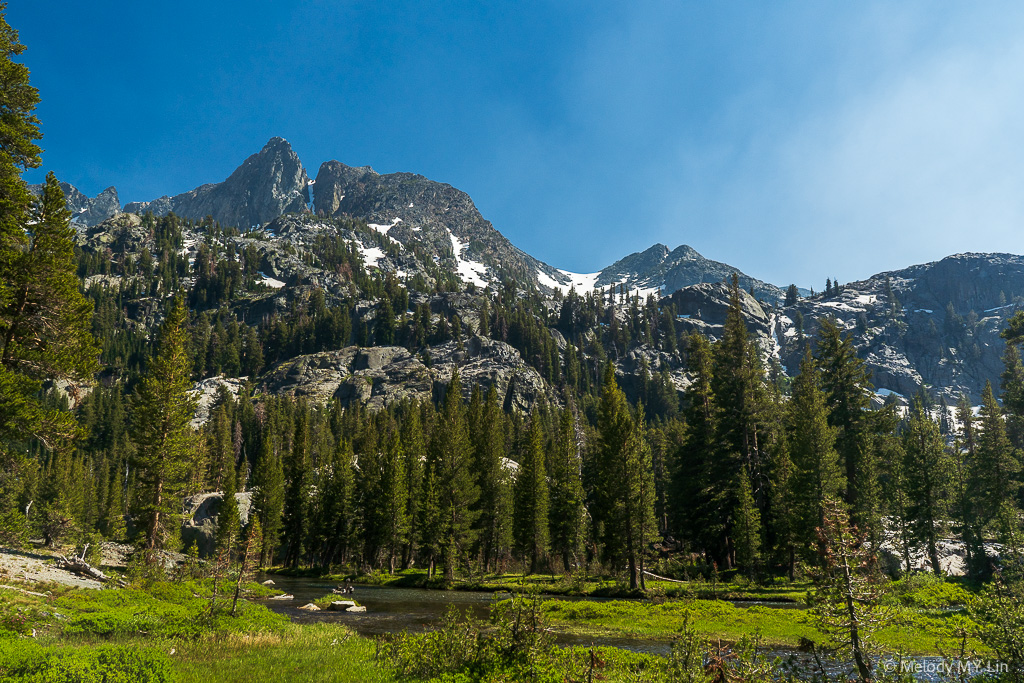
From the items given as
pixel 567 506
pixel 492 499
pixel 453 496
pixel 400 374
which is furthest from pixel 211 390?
pixel 567 506

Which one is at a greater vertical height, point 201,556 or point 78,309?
point 78,309

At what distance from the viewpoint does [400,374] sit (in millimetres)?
172500

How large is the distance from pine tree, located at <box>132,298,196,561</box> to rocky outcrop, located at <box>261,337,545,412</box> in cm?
11121

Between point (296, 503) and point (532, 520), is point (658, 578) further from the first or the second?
point (296, 503)

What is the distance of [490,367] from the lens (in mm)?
180000

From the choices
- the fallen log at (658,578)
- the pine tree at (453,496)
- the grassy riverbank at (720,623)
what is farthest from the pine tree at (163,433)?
the fallen log at (658,578)

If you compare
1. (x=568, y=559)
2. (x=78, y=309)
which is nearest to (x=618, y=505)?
(x=568, y=559)

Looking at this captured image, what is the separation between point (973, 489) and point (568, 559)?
48.6 m

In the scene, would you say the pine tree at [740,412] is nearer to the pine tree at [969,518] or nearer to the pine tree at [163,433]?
the pine tree at [969,518]

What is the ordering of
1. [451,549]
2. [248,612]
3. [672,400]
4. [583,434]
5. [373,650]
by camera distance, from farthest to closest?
[672,400] < [583,434] < [451,549] < [248,612] < [373,650]

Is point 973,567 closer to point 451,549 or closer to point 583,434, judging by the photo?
point 451,549

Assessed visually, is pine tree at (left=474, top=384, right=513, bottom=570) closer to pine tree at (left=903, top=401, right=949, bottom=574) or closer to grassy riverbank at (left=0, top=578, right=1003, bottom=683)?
grassy riverbank at (left=0, top=578, right=1003, bottom=683)

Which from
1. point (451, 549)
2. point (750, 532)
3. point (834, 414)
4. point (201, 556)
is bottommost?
point (201, 556)

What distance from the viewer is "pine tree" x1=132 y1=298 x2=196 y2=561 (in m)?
42.6
